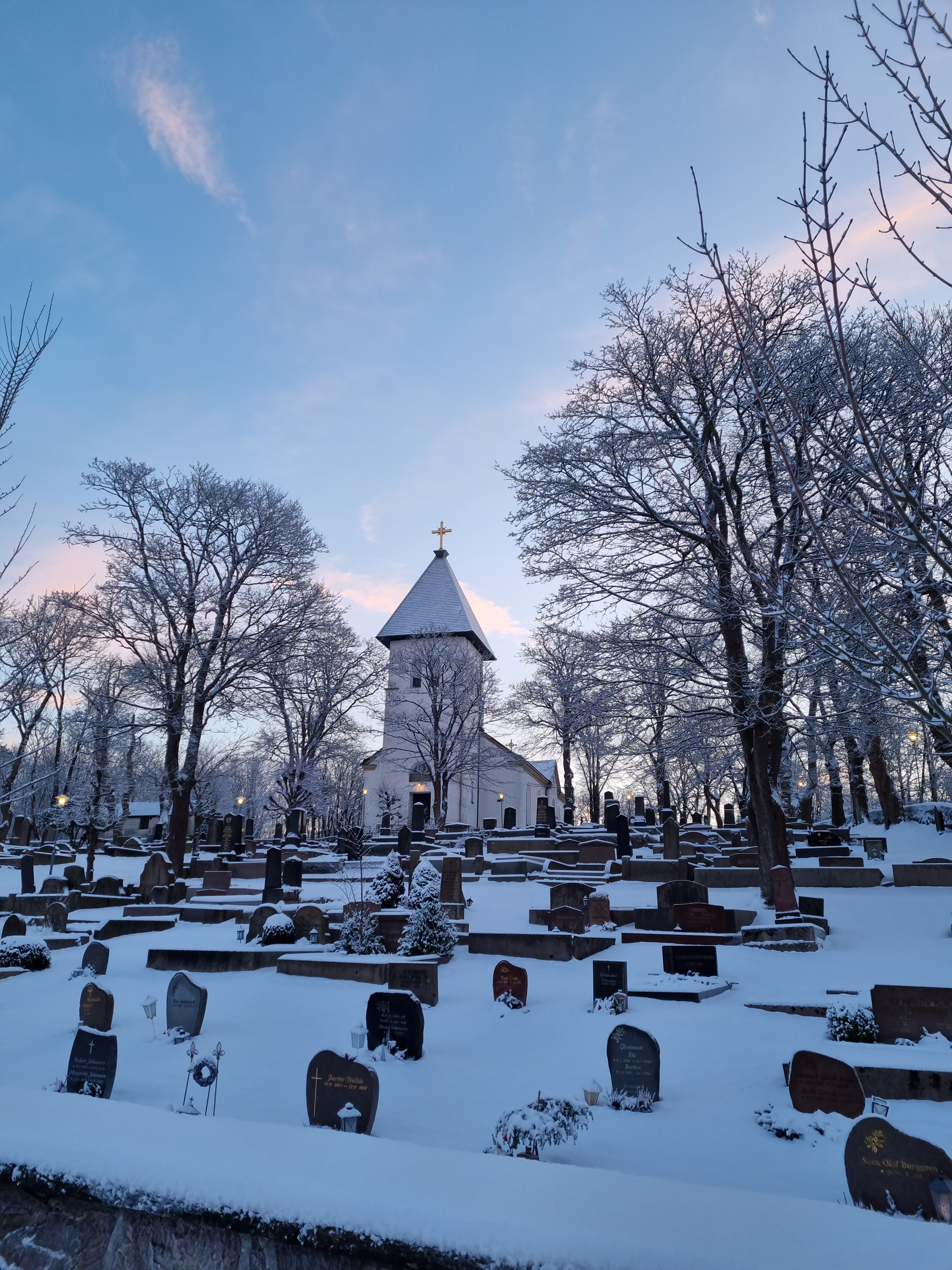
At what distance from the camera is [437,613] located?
147 ft

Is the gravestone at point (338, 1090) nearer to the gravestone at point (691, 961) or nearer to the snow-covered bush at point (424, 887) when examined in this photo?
the gravestone at point (691, 961)

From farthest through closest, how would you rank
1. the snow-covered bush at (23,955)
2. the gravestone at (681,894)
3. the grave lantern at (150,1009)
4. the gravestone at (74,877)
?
the gravestone at (74,877) → the gravestone at (681,894) → the snow-covered bush at (23,955) → the grave lantern at (150,1009)

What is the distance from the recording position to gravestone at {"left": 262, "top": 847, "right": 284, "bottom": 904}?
1496 centimetres

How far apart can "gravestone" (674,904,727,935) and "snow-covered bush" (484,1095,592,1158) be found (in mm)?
7067

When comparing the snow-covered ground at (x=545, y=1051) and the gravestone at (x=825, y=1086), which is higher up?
the gravestone at (x=825, y=1086)

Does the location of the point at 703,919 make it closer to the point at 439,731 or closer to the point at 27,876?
the point at 27,876

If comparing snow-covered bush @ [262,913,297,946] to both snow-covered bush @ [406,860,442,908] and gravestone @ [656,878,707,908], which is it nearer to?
snow-covered bush @ [406,860,442,908]

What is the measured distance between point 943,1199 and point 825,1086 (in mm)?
1915

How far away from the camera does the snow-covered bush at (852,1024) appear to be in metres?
6.80

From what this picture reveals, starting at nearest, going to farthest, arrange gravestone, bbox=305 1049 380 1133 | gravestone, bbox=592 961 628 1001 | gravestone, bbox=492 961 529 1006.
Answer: gravestone, bbox=305 1049 380 1133
gravestone, bbox=592 961 628 1001
gravestone, bbox=492 961 529 1006

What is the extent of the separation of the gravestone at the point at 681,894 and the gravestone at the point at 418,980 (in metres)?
5.19

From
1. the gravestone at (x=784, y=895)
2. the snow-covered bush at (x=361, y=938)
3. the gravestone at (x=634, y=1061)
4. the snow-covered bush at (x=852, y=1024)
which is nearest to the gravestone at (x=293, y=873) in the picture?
the snow-covered bush at (x=361, y=938)

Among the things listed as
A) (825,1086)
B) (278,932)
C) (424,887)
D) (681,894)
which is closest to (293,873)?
(278,932)

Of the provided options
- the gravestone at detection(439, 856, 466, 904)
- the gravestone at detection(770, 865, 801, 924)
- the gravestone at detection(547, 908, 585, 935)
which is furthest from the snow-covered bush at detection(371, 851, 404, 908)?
the gravestone at detection(770, 865, 801, 924)
